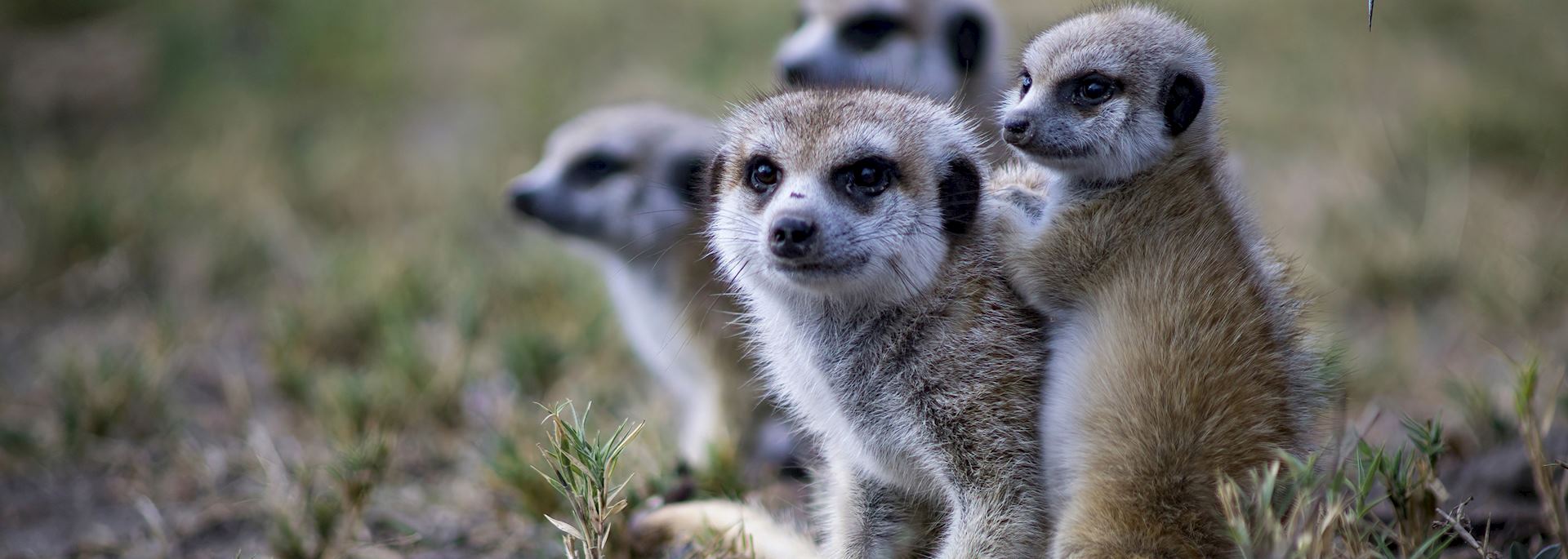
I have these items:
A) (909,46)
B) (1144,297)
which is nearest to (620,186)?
(909,46)

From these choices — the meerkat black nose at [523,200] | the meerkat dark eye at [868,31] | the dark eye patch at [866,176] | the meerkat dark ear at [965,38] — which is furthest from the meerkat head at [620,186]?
the dark eye patch at [866,176]

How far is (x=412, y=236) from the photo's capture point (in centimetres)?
674

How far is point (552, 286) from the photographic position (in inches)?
234

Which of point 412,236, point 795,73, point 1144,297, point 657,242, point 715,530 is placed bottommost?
point 412,236

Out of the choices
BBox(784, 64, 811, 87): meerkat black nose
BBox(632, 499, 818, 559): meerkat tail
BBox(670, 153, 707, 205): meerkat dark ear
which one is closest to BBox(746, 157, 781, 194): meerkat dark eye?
BBox(632, 499, 818, 559): meerkat tail

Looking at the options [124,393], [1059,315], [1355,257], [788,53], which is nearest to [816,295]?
[1059,315]

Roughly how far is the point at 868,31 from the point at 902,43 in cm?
19

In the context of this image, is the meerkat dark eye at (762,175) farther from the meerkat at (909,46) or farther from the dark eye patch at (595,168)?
the dark eye patch at (595,168)

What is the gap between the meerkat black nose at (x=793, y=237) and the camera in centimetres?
258

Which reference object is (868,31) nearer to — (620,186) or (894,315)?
(620,186)

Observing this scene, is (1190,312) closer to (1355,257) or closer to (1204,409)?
(1204,409)

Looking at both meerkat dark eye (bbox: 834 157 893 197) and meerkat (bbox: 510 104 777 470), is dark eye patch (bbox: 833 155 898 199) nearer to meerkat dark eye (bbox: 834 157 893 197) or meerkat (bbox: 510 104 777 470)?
meerkat dark eye (bbox: 834 157 893 197)

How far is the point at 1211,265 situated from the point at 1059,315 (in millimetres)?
342

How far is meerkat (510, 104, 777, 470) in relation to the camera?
187 inches
